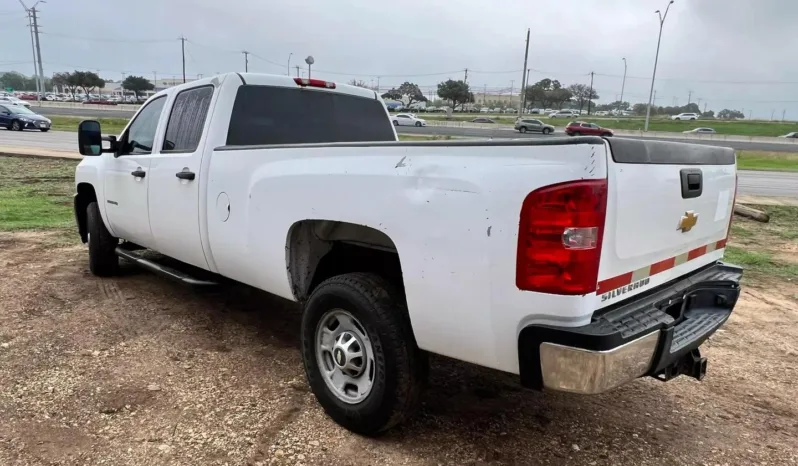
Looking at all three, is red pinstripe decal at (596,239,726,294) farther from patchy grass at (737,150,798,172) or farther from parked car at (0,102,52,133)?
parked car at (0,102,52,133)

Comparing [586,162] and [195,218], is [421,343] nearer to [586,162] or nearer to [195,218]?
[586,162]

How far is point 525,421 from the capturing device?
326 centimetres

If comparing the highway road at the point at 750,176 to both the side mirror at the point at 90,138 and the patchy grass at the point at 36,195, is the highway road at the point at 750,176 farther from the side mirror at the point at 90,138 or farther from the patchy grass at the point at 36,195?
the side mirror at the point at 90,138

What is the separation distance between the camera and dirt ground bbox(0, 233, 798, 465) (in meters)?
2.90

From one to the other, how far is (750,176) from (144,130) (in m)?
19.3

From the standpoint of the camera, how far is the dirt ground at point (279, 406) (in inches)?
114

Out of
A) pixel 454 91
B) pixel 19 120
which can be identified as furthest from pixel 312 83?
pixel 454 91

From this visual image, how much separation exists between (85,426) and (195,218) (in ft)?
4.81

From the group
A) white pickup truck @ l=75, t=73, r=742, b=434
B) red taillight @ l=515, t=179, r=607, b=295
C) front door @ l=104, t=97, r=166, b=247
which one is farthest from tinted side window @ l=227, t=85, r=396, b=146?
red taillight @ l=515, t=179, r=607, b=295

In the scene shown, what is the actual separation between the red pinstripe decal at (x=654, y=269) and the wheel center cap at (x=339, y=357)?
136 centimetres

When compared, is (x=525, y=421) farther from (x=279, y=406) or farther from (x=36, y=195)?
(x=36, y=195)

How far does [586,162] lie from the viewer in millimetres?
2131

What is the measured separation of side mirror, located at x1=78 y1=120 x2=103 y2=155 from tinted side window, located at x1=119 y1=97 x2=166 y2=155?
0.79 feet

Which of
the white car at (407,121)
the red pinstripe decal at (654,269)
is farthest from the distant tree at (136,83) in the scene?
the red pinstripe decal at (654,269)
